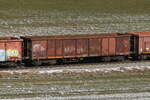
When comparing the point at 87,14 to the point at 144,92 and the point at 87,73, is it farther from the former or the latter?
the point at 144,92

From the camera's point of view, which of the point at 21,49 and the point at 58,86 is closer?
the point at 58,86

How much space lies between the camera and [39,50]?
35.8 metres

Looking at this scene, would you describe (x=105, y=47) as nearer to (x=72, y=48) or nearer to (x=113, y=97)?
(x=72, y=48)

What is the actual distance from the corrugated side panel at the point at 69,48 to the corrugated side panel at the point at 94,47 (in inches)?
65.6

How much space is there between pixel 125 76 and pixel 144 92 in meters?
5.10

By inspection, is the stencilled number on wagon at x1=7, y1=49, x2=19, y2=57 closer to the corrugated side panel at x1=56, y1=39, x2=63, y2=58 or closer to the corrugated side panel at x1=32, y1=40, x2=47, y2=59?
the corrugated side panel at x1=32, y1=40, x2=47, y2=59

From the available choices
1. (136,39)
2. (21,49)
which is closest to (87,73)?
(21,49)

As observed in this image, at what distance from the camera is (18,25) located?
169ft

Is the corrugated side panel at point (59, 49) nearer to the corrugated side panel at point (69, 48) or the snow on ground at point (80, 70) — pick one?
the corrugated side panel at point (69, 48)

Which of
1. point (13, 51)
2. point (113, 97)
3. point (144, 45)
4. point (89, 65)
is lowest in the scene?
point (113, 97)

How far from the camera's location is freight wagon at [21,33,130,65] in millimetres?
35750

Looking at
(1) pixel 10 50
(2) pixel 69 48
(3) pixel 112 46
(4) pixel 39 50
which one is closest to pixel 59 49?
(2) pixel 69 48

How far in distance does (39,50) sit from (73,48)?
131 inches

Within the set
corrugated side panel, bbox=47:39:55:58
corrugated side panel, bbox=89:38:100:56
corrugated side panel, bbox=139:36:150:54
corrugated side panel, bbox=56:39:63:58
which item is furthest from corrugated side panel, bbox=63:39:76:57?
corrugated side panel, bbox=139:36:150:54
